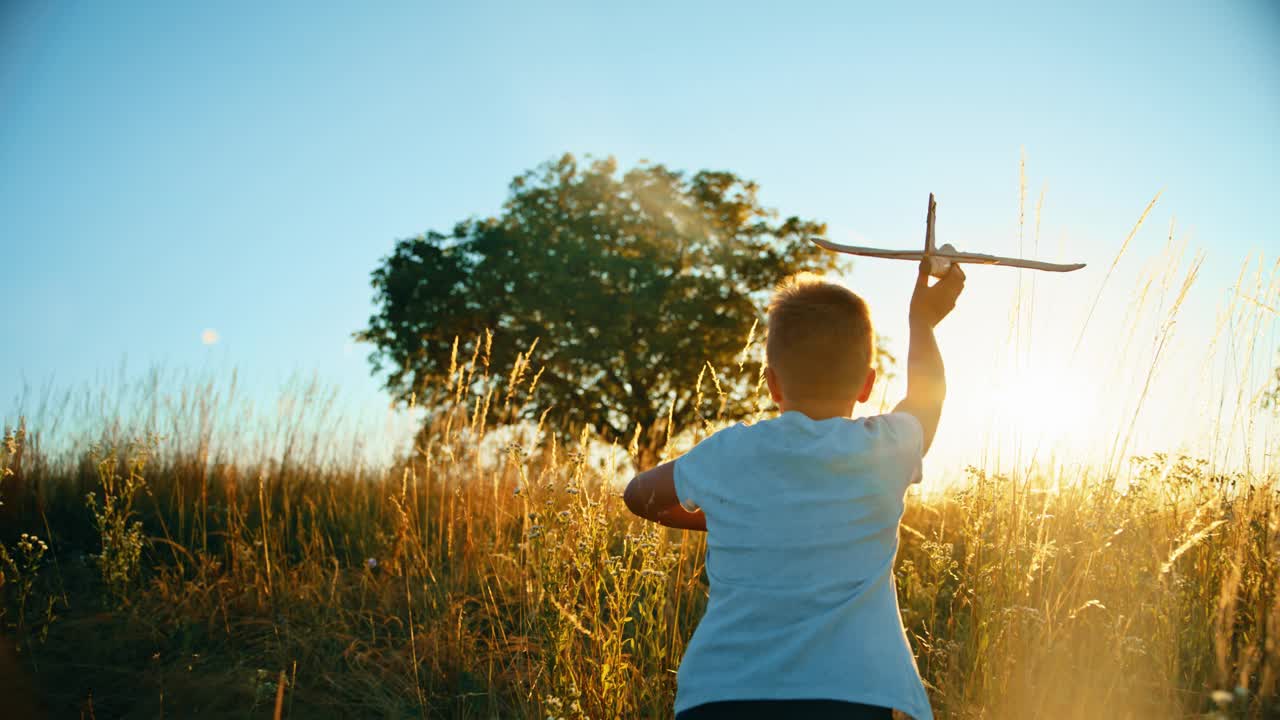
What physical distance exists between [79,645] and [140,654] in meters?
0.26

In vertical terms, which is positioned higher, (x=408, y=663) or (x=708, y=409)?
(x=708, y=409)

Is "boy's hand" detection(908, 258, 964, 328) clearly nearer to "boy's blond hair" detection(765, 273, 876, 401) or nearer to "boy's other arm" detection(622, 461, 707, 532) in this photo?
"boy's blond hair" detection(765, 273, 876, 401)

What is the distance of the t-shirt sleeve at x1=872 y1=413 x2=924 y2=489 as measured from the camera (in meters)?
1.41

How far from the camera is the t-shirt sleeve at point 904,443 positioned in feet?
4.62

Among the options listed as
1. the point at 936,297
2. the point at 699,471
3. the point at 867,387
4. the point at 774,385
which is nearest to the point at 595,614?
the point at 699,471

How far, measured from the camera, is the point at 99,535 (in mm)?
5145

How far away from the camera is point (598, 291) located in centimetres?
1630

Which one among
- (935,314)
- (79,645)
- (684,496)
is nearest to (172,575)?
(79,645)

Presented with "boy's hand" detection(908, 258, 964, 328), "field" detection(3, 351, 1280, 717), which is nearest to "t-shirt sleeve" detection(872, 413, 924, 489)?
"boy's hand" detection(908, 258, 964, 328)

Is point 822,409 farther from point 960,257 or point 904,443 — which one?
point 960,257

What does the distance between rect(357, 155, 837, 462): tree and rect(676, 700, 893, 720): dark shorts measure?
14.3 meters

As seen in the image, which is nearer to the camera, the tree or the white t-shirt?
the white t-shirt

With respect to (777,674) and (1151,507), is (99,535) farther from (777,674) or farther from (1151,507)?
(1151,507)

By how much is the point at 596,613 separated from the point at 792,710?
104 centimetres
